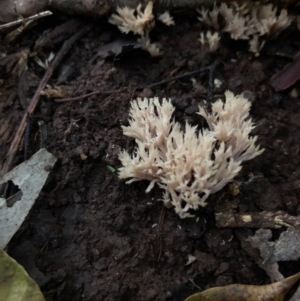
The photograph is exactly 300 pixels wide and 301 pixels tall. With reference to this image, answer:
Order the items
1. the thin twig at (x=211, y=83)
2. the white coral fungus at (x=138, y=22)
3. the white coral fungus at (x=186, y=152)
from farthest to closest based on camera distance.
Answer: the white coral fungus at (x=138, y=22)
the thin twig at (x=211, y=83)
the white coral fungus at (x=186, y=152)

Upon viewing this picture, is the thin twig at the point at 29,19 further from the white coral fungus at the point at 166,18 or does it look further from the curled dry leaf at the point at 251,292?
the curled dry leaf at the point at 251,292

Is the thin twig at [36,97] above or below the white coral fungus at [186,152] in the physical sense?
above

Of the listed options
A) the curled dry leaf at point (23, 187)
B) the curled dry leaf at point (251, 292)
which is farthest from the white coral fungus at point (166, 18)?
the curled dry leaf at point (251, 292)

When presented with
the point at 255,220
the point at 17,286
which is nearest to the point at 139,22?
the point at 255,220

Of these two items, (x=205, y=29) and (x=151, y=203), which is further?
(x=205, y=29)

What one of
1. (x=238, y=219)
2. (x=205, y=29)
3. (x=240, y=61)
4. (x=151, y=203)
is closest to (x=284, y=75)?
(x=240, y=61)

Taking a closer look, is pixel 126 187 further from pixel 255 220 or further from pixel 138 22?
pixel 138 22

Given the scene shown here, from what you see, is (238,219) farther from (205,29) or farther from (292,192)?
(205,29)
